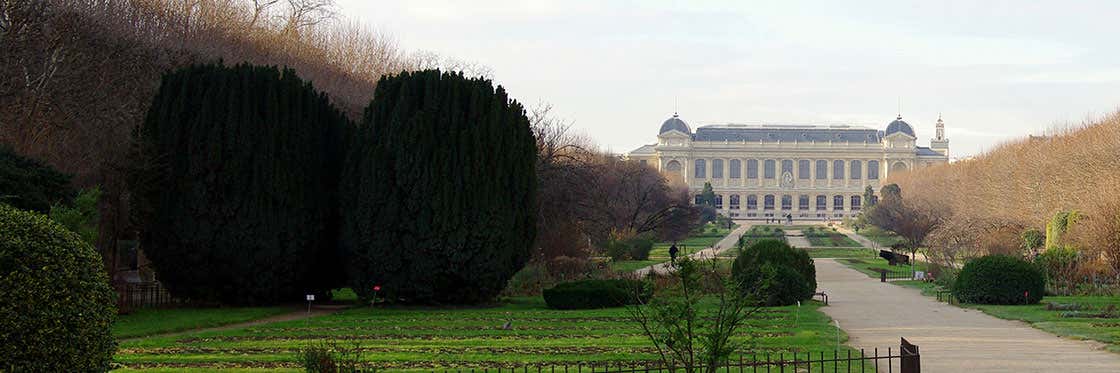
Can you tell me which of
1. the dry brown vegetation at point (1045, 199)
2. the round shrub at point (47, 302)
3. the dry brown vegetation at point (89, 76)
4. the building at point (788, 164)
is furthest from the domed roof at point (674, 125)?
the round shrub at point (47, 302)

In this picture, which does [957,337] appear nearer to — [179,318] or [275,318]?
[275,318]

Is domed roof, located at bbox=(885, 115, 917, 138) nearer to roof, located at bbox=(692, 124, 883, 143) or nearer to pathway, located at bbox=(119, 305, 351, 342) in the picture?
roof, located at bbox=(692, 124, 883, 143)

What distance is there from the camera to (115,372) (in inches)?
504

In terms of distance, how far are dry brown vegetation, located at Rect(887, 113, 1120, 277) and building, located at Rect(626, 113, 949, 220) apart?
69270 mm

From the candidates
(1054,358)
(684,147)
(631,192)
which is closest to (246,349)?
(1054,358)

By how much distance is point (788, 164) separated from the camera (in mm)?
131625

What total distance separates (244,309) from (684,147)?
111063 millimetres

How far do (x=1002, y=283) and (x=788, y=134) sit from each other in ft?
368

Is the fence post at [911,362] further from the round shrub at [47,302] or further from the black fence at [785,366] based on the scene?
the round shrub at [47,302]

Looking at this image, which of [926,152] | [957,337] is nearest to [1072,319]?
[957,337]

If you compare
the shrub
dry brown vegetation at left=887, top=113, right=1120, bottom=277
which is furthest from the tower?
the shrub

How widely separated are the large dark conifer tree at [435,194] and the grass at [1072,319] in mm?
8734

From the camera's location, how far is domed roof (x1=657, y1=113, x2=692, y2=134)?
435 feet

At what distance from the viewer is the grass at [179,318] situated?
18141mm
